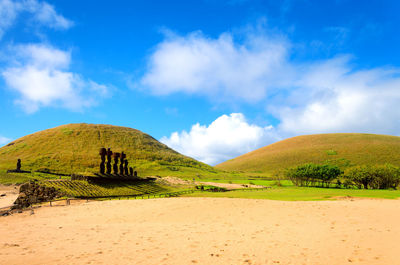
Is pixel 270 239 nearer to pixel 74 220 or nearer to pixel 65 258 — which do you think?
A: pixel 65 258

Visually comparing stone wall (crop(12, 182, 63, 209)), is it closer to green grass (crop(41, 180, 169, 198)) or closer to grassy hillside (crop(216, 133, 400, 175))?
green grass (crop(41, 180, 169, 198))

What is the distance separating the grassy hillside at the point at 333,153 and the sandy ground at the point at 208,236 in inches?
3731

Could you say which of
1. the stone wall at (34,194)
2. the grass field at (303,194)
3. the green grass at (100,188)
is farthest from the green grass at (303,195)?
the stone wall at (34,194)

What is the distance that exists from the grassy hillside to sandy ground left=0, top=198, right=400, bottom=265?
311 ft

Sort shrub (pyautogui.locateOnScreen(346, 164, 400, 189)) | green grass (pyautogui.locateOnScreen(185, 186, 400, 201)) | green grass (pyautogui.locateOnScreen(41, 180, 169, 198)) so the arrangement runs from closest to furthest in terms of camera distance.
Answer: green grass (pyautogui.locateOnScreen(41, 180, 169, 198))
green grass (pyautogui.locateOnScreen(185, 186, 400, 201))
shrub (pyautogui.locateOnScreen(346, 164, 400, 189))

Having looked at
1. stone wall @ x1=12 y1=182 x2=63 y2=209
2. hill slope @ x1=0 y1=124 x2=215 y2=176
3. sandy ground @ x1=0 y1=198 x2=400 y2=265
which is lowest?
sandy ground @ x1=0 y1=198 x2=400 y2=265

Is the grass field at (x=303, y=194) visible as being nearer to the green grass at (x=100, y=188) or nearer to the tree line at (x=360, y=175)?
the green grass at (x=100, y=188)

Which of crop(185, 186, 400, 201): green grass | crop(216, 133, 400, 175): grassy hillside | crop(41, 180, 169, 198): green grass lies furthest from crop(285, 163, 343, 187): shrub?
crop(216, 133, 400, 175): grassy hillside

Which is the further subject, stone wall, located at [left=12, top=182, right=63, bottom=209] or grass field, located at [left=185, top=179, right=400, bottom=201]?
grass field, located at [left=185, top=179, right=400, bottom=201]

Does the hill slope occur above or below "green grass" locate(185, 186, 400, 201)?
above

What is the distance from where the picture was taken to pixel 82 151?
11162 centimetres

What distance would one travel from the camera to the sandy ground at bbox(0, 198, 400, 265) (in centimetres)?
1112

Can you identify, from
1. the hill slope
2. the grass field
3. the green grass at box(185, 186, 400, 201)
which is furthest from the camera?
the hill slope

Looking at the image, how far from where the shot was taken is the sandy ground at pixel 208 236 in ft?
36.5
